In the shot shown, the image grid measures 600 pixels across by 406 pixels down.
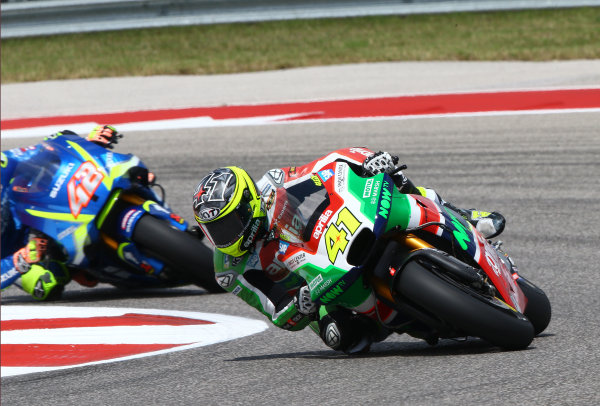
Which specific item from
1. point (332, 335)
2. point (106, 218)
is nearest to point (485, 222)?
point (332, 335)

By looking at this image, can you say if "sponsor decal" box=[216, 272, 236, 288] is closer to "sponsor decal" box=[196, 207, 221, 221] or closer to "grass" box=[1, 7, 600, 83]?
"sponsor decal" box=[196, 207, 221, 221]

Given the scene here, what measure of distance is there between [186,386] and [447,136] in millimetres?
7440

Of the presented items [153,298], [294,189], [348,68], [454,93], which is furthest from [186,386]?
[348,68]

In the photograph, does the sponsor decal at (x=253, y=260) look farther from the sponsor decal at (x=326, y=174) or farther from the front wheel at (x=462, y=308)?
the front wheel at (x=462, y=308)

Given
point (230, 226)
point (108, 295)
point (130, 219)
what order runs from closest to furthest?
1. point (230, 226)
2. point (130, 219)
3. point (108, 295)

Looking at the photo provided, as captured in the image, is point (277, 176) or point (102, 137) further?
point (102, 137)

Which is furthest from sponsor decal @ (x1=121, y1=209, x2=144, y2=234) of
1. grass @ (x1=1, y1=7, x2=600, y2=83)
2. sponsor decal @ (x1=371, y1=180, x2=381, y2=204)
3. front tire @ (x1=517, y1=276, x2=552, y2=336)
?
grass @ (x1=1, y1=7, x2=600, y2=83)

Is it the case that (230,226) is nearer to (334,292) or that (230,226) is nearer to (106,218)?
(334,292)

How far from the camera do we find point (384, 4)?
54.9 feet

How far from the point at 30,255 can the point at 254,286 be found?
3.05m

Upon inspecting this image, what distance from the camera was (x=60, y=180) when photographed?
7832mm

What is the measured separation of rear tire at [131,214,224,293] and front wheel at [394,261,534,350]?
2.91 m

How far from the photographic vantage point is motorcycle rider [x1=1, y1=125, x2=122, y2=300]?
7.87m

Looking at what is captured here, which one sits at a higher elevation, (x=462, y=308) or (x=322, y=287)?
(x=462, y=308)
